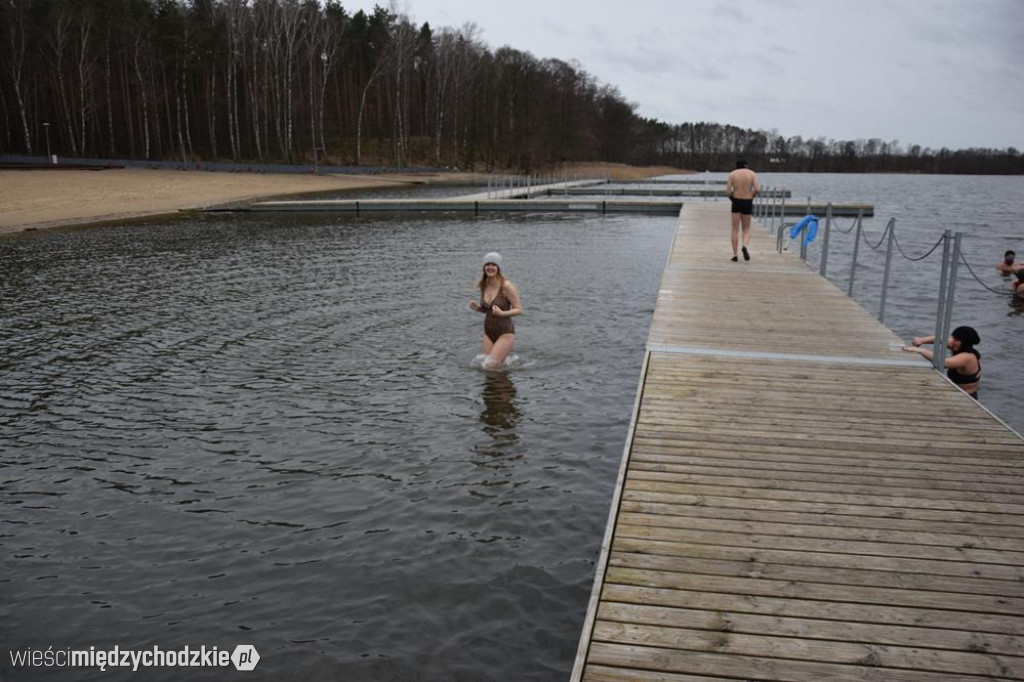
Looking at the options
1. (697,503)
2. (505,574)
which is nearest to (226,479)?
(505,574)

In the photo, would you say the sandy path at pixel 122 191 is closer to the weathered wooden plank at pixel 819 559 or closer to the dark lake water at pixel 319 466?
the dark lake water at pixel 319 466

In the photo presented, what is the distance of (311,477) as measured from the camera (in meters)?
6.32

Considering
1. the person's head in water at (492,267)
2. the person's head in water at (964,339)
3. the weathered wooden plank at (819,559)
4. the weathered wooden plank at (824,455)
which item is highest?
the person's head in water at (492,267)

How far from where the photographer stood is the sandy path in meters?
29.2

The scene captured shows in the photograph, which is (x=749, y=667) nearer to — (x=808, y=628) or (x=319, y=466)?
(x=808, y=628)

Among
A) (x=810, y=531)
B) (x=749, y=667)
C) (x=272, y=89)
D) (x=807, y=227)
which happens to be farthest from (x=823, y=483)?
(x=272, y=89)

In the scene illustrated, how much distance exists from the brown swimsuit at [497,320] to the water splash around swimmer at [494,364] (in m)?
0.27

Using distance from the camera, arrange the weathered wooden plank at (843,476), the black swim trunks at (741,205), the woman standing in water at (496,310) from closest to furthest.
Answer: the weathered wooden plank at (843,476) < the woman standing in water at (496,310) < the black swim trunks at (741,205)

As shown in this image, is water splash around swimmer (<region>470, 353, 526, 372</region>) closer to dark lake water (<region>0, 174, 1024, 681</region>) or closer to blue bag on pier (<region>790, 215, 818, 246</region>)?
dark lake water (<region>0, 174, 1024, 681</region>)

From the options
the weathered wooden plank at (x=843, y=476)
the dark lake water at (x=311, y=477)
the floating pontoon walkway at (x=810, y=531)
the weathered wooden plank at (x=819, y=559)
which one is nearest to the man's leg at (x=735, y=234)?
the dark lake water at (x=311, y=477)

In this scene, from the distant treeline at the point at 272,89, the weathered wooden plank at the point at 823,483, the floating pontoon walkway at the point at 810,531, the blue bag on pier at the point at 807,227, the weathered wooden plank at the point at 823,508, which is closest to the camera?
the floating pontoon walkway at the point at 810,531

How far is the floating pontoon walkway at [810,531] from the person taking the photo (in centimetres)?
321

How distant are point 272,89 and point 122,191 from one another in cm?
3697

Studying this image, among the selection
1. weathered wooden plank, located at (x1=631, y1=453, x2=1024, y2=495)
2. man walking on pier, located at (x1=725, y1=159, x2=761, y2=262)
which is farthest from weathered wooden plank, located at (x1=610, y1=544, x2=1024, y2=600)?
man walking on pier, located at (x1=725, y1=159, x2=761, y2=262)
